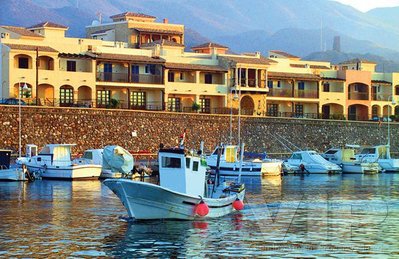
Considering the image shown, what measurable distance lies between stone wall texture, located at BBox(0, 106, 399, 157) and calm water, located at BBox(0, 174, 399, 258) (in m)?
22.5

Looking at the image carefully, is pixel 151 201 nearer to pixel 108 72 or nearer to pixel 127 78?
pixel 108 72

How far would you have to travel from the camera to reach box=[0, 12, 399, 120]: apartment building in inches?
3656

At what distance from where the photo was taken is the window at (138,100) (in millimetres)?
98938

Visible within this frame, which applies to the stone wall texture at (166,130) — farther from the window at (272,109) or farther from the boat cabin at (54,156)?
the boat cabin at (54,156)

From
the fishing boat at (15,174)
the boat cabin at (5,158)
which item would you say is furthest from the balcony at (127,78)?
the fishing boat at (15,174)

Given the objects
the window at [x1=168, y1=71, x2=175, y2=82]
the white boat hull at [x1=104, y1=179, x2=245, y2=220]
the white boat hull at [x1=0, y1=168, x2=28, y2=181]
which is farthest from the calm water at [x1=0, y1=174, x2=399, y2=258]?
the window at [x1=168, y1=71, x2=175, y2=82]

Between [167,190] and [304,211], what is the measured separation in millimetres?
11036

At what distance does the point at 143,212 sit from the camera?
42469 mm

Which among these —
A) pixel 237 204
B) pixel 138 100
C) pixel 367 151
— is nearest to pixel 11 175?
pixel 237 204

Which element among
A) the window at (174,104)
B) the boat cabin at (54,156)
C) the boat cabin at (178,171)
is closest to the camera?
the boat cabin at (178,171)

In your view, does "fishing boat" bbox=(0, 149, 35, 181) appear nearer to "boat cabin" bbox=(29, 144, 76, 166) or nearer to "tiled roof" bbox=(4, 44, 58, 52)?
"boat cabin" bbox=(29, 144, 76, 166)

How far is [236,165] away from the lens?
79.2 m

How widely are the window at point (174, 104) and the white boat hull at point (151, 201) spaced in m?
58.3

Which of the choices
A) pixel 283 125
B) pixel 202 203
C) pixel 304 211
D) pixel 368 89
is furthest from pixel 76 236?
pixel 368 89
